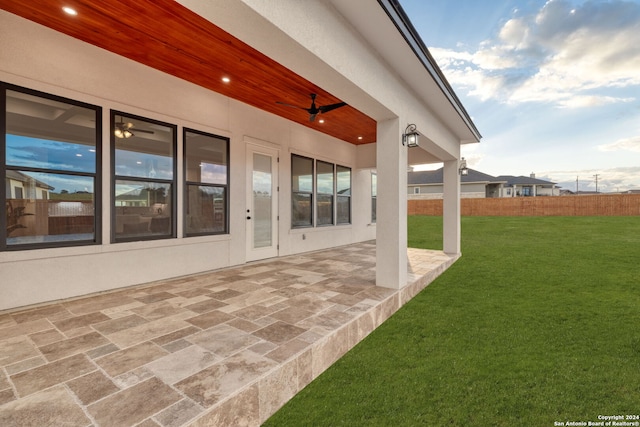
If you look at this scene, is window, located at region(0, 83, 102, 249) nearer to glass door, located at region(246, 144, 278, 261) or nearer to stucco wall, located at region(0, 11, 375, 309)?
stucco wall, located at region(0, 11, 375, 309)

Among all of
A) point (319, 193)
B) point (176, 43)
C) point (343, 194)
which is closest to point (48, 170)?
point (176, 43)

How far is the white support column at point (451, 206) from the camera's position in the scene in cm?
649

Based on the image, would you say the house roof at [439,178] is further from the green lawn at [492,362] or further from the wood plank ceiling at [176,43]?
the wood plank ceiling at [176,43]

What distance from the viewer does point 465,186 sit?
2783cm

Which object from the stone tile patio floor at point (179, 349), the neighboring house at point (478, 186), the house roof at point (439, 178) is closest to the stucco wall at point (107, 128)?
the stone tile patio floor at point (179, 349)

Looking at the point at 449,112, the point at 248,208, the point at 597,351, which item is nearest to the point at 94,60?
the point at 248,208

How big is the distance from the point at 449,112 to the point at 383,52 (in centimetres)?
241

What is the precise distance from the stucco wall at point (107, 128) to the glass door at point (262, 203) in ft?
0.67

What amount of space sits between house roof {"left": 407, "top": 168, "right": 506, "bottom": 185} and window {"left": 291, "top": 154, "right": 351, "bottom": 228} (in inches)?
909

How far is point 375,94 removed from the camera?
10.0 feet

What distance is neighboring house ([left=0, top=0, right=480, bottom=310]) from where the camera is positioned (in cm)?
254

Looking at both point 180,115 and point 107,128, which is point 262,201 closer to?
point 180,115

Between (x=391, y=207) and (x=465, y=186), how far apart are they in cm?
2813

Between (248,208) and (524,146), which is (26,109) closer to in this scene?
(248,208)
